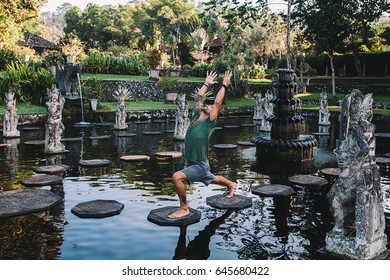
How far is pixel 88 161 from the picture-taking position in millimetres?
12000

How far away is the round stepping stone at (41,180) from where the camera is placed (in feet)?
30.7

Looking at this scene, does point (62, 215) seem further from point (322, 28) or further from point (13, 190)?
point (322, 28)

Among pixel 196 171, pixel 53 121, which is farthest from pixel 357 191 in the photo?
pixel 53 121

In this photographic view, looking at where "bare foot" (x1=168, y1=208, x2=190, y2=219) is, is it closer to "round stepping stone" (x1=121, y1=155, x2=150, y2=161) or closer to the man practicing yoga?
the man practicing yoga

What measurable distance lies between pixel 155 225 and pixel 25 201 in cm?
270

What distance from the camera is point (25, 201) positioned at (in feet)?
26.0

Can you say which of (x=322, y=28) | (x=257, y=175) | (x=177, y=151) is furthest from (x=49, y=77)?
(x=322, y=28)

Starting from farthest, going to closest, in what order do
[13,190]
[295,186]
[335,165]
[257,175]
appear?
[335,165] < [257,175] < [295,186] < [13,190]

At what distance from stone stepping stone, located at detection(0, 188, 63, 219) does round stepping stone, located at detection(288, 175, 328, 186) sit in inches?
196

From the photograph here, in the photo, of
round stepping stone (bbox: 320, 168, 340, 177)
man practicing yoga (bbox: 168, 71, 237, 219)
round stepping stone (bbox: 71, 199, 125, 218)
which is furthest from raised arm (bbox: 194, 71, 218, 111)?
round stepping stone (bbox: 320, 168, 340, 177)

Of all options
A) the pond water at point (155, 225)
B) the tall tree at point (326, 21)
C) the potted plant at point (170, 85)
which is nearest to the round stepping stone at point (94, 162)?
the pond water at point (155, 225)

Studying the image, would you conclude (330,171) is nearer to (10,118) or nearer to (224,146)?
(224,146)

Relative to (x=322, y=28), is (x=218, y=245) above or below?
below
